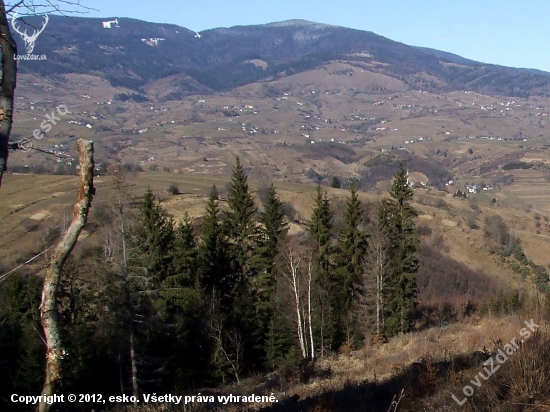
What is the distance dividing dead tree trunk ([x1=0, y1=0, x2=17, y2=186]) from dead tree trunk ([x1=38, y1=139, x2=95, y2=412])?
23.6 inches

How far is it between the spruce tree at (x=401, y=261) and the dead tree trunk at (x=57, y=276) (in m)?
23.6

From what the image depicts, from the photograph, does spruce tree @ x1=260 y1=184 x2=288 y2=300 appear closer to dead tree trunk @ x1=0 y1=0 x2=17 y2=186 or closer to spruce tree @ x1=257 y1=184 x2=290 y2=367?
spruce tree @ x1=257 y1=184 x2=290 y2=367

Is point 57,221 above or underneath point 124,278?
underneath

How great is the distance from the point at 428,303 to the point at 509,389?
3756 cm

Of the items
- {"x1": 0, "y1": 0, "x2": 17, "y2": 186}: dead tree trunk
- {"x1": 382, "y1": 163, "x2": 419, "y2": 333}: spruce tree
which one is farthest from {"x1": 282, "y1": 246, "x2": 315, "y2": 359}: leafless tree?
{"x1": 0, "y1": 0, "x2": 17, "y2": 186}: dead tree trunk

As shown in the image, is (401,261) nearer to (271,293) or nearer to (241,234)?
(271,293)

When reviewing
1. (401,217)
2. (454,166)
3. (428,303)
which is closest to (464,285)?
(428,303)

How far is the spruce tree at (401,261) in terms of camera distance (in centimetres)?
2633

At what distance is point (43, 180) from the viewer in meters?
72.2

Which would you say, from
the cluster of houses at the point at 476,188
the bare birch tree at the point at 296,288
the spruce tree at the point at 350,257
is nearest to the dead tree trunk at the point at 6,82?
the bare birch tree at the point at 296,288

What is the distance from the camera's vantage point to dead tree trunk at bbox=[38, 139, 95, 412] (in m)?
4.17

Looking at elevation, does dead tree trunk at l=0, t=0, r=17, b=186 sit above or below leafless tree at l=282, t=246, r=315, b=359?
above

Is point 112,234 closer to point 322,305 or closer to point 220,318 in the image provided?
point 220,318

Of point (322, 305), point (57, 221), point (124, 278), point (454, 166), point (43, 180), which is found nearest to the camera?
point (124, 278)
